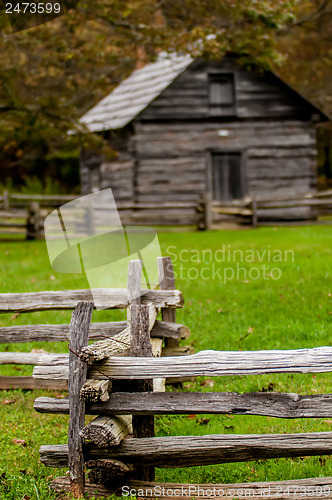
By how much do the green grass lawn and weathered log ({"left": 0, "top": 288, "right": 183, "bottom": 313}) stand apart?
1044 millimetres

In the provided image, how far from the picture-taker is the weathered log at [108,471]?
3891mm

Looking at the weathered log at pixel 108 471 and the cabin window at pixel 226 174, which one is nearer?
the weathered log at pixel 108 471

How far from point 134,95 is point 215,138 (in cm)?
388

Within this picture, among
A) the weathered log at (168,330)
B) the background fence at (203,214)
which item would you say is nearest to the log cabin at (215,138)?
the background fence at (203,214)

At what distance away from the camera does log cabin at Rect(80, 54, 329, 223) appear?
66.0 feet

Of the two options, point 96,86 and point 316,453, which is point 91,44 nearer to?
point 96,86

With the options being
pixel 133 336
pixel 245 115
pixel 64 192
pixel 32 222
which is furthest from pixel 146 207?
pixel 64 192

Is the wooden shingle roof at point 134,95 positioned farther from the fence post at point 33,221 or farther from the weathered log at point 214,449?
the weathered log at point 214,449

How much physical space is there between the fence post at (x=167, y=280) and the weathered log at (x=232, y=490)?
214 centimetres

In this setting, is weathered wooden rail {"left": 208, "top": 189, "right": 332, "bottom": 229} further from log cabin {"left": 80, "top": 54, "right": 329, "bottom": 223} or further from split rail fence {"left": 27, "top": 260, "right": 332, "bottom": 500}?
split rail fence {"left": 27, "top": 260, "right": 332, "bottom": 500}

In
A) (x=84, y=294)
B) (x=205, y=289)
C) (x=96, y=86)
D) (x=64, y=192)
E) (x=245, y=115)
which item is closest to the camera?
(x=84, y=294)

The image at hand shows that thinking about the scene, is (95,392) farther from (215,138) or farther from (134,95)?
(134,95)

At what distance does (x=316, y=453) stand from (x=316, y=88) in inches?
1444

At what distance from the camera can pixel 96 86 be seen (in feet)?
54.7
